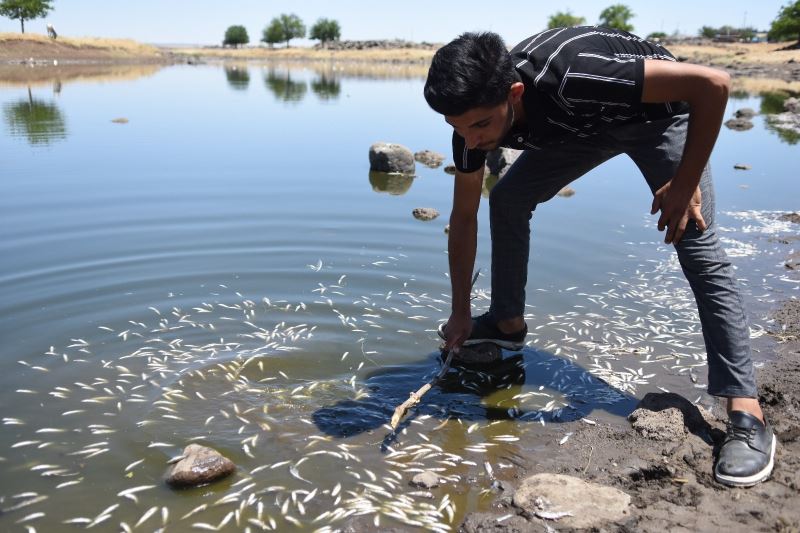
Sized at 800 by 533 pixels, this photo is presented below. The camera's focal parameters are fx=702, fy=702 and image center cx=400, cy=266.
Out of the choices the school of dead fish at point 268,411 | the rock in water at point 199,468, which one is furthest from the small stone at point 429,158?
the rock in water at point 199,468

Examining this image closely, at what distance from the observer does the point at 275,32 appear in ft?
475

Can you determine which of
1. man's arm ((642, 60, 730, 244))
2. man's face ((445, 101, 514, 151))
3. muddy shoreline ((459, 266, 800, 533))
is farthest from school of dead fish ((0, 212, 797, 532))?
man's face ((445, 101, 514, 151))

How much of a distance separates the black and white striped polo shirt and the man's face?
0.20m

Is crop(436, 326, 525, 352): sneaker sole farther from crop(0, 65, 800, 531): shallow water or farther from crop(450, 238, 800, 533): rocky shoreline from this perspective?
crop(450, 238, 800, 533): rocky shoreline

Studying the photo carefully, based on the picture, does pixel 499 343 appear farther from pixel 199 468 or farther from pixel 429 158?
pixel 429 158

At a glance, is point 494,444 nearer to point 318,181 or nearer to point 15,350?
point 15,350

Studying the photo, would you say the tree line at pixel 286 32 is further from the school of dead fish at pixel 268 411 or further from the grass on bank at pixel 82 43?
the school of dead fish at pixel 268 411

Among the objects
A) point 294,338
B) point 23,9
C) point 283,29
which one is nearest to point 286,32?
point 283,29

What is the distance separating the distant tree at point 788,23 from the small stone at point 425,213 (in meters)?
81.0

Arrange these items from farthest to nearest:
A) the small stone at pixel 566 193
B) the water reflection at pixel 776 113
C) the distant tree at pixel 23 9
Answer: the distant tree at pixel 23 9, the water reflection at pixel 776 113, the small stone at pixel 566 193

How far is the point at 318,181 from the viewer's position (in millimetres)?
15398

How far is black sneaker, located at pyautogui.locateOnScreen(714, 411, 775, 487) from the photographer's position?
4.87m

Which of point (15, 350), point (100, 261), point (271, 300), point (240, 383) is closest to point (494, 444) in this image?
point (240, 383)

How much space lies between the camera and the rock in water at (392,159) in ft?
54.9
